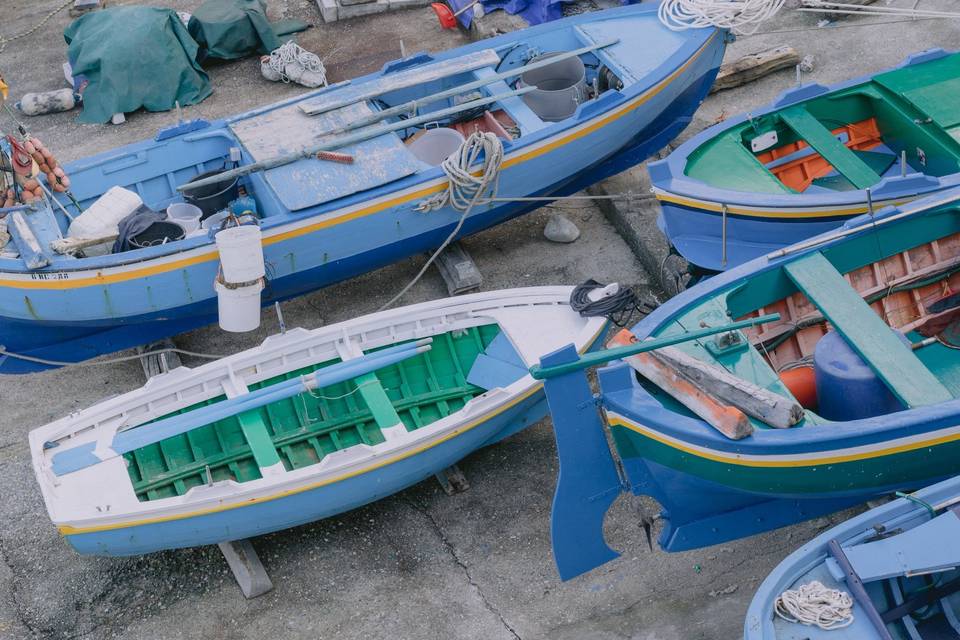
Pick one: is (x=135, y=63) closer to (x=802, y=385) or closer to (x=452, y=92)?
(x=452, y=92)

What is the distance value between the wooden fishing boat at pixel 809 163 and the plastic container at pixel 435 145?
5.29 ft

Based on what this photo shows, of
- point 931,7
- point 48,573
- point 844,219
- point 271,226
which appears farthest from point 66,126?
point 931,7

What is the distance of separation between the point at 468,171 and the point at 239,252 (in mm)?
1597

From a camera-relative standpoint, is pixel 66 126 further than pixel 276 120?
Yes

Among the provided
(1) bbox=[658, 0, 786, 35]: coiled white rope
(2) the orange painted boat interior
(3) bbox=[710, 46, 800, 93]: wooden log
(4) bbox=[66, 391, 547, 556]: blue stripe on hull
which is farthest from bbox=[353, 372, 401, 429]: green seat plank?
(3) bbox=[710, 46, 800, 93]: wooden log

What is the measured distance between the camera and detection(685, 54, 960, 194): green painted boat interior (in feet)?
23.6

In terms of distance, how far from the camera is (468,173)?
24.5 ft

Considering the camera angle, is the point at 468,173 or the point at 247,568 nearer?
the point at 247,568

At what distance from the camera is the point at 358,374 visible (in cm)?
662

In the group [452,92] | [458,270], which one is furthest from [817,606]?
[452,92]

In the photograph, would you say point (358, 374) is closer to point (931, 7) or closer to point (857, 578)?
point (857, 578)

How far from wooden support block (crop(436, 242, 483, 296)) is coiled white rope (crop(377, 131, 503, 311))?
0.64 meters

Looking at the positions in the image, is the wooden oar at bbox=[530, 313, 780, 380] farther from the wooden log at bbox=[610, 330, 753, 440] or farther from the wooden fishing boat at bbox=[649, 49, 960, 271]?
the wooden fishing boat at bbox=[649, 49, 960, 271]

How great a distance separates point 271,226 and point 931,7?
641 centimetres
